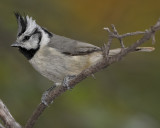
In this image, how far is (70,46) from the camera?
426 cm

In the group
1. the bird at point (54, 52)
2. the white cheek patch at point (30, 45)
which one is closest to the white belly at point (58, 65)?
the bird at point (54, 52)

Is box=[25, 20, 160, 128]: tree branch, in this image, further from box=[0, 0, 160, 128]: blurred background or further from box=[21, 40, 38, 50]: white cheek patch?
box=[21, 40, 38, 50]: white cheek patch

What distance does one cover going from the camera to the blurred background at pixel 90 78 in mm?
4129

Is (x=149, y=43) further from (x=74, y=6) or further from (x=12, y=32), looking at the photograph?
(x=12, y=32)

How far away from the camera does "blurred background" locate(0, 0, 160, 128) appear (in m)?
4.13

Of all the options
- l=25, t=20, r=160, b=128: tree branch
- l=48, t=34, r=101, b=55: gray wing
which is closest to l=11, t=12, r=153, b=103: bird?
l=48, t=34, r=101, b=55: gray wing

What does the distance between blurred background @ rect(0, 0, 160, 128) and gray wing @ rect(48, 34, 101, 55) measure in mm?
301

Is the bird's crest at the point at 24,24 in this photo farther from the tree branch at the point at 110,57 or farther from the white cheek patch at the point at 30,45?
the tree branch at the point at 110,57

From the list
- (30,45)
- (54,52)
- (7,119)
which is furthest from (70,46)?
(7,119)

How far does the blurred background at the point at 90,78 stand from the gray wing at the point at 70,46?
0.99 ft

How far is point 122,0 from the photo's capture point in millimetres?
4602

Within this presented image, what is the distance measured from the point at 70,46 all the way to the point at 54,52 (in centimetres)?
14

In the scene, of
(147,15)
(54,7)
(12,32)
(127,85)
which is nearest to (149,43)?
(147,15)

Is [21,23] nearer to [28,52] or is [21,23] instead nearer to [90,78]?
[28,52]
